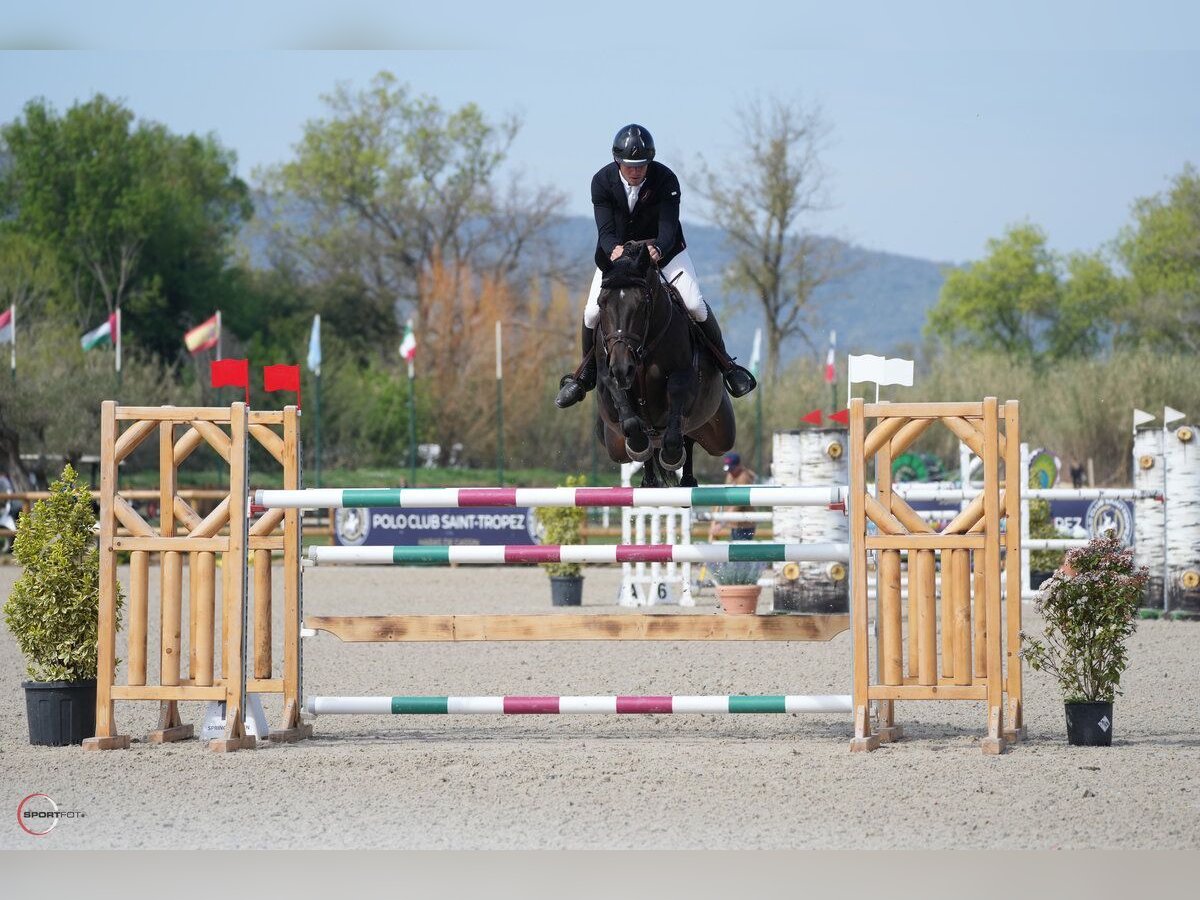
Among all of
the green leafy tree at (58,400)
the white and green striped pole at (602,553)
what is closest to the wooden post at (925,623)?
the white and green striped pole at (602,553)

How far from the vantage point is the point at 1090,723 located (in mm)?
6035

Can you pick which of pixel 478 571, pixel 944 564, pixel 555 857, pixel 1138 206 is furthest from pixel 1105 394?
pixel 555 857

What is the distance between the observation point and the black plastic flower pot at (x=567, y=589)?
13859 millimetres

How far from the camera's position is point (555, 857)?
4.23m

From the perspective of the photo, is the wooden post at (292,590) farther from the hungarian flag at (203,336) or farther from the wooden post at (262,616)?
the hungarian flag at (203,336)

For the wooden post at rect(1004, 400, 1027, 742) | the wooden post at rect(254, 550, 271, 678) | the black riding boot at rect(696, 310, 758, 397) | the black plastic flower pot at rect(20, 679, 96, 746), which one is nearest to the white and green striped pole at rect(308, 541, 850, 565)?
the wooden post at rect(254, 550, 271, 678)

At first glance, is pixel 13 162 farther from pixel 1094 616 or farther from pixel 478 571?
pixel 1094 616

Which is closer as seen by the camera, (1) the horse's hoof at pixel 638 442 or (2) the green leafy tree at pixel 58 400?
(1) the horse's hoof at pixel 638 442

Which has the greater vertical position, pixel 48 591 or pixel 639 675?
pixel 48 591

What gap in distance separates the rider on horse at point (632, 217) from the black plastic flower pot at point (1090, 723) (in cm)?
239

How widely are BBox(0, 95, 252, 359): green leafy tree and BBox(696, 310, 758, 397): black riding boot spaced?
3248 cm

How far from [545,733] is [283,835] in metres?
2.31

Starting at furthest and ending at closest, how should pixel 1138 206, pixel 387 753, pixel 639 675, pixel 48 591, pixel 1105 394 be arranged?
pixel 1138 206 < pixel 1105 394 < pixel 639 675 < pixel 48 591 < pixel 387 753

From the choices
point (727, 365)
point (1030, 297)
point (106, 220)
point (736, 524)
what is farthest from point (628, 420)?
point (1030, 297)
